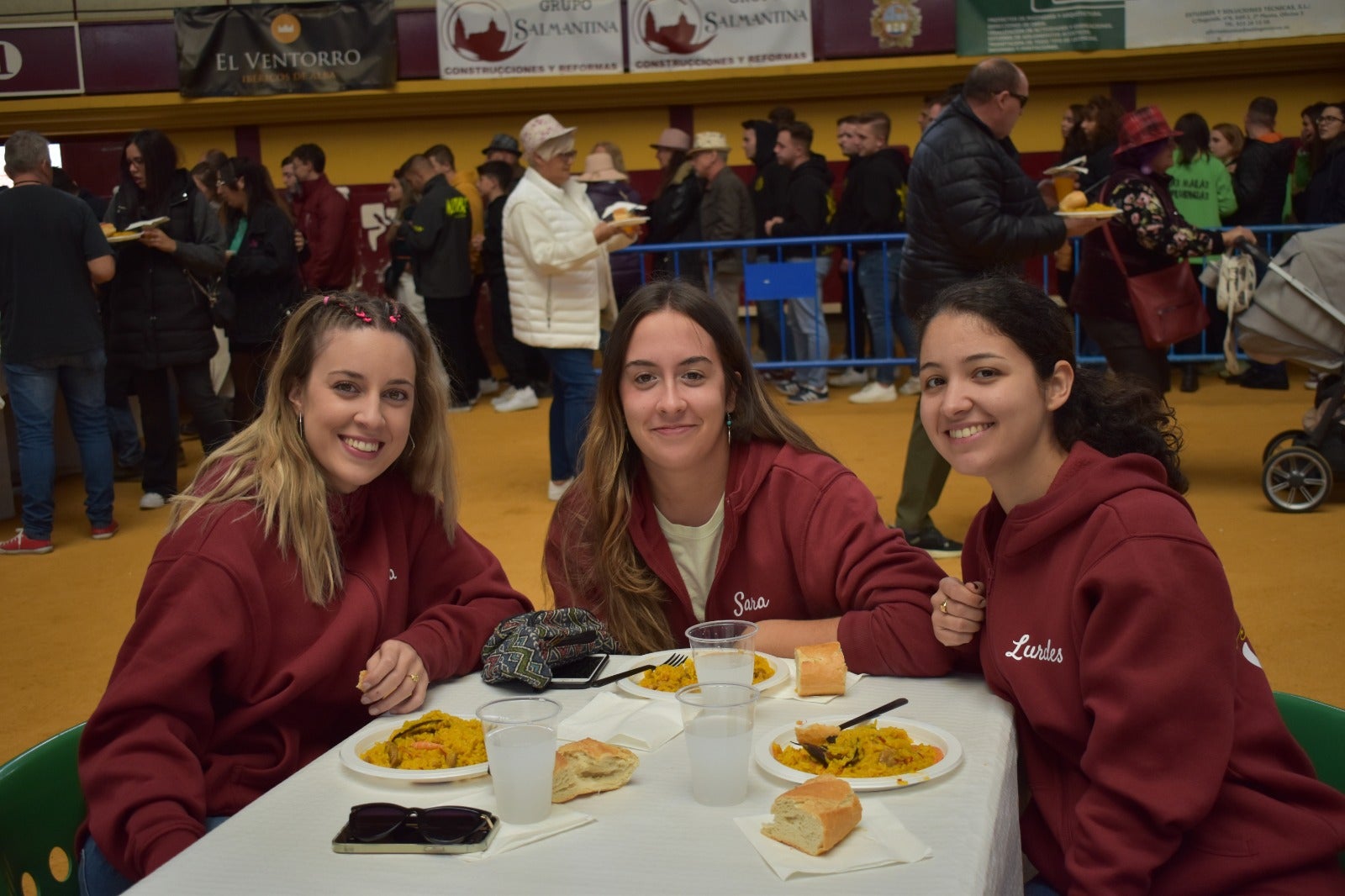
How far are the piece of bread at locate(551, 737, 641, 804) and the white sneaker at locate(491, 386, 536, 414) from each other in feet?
26.5

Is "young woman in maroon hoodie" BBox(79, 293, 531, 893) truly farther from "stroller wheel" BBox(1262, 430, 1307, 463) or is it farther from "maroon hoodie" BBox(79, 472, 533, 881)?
"stroller wheel" BBox(1262, 430, 1307, 463)

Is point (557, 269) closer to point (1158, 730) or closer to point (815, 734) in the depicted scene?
point (815, 734)

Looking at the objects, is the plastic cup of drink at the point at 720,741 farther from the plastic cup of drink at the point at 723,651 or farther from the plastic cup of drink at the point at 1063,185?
the plastic cup of drink at the point at 1063,185

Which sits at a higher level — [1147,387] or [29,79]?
[29,79]

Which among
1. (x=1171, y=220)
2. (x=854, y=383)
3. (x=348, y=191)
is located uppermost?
(x=348, y=191)

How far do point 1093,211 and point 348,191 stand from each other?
914 cm

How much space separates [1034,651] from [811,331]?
296 inches

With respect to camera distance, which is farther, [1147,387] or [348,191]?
[348,191]

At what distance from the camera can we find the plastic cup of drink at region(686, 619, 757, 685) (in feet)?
6.11

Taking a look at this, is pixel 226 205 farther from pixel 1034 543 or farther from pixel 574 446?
pixel 1034 543

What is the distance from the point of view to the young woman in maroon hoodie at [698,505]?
2.43 meters

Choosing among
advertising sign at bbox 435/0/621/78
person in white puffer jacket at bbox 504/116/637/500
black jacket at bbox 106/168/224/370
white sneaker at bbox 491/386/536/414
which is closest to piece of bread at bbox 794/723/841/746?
person in white puffer jacket at bbox 504/116/637/500

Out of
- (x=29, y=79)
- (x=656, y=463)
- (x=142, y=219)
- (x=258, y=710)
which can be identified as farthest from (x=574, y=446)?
(x=29, y=79)

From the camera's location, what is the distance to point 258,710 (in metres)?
2.03
